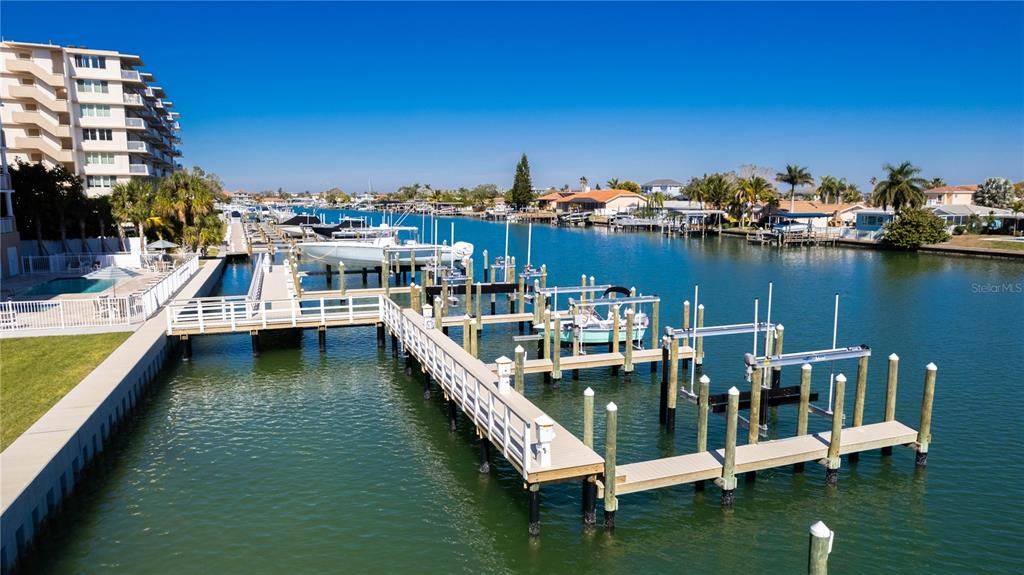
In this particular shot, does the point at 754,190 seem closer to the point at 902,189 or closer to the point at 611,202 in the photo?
the point at 902,189

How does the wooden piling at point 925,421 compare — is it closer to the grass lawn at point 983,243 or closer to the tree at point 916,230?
the grass lawn at point 983,243

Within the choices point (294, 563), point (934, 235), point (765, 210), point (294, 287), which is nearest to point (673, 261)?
point (934, 235)

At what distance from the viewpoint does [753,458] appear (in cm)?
1636

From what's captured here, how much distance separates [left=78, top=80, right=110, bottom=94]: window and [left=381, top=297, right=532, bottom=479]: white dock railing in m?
59.5

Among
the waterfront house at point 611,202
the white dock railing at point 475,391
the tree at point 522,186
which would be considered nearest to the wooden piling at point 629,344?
the white dock railing at point 475,391

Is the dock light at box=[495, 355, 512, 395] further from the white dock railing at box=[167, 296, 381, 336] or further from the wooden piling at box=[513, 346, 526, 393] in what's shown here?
the white dock railing at box=[167, 296, 381, 336]

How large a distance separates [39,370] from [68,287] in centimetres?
1706

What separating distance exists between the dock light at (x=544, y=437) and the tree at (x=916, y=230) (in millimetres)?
83494

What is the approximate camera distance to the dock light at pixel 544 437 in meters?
13.9

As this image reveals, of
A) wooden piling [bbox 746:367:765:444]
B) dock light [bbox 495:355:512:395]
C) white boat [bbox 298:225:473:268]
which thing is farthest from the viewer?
white boat [bbox 298:225:473:268]

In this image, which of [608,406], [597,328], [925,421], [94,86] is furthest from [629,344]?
[94,86]

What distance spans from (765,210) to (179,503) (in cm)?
12425

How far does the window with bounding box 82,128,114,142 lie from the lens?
229 ft

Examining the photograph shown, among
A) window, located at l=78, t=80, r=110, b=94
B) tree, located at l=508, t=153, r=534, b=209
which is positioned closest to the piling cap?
window, located at l=78, t=80, r=110, b=94
